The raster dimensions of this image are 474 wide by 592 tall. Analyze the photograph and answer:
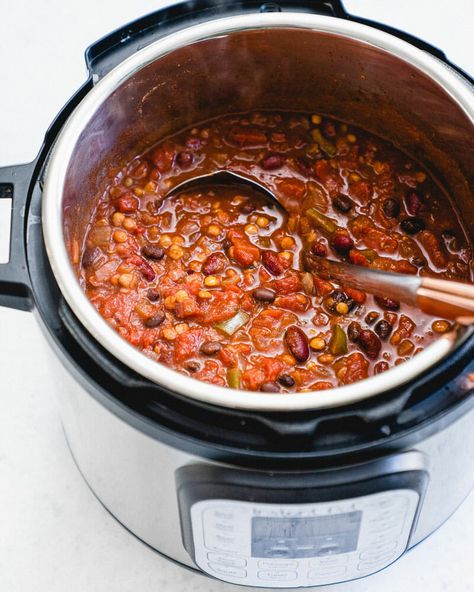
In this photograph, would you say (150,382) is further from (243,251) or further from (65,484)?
(65,484)

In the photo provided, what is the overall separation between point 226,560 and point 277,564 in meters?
0.14

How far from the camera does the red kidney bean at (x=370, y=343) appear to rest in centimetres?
239

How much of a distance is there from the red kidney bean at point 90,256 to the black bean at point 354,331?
808 mm

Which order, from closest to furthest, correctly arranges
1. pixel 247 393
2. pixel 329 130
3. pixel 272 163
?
pixel 247 393 → pixel 272 163 → pixel 329 130

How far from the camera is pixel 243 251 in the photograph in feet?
8.50

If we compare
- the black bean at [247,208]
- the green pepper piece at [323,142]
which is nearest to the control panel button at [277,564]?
the black bean at [247,208]

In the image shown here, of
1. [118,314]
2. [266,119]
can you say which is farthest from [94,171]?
[266,119]

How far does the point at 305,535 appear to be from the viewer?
204 centimetres

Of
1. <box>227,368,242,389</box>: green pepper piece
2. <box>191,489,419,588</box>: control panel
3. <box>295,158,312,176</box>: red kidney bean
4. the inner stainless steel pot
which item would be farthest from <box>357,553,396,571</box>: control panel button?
<box>295,158,312,176</box>: red kidney bean

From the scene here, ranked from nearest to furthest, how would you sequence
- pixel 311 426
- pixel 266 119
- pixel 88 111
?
pixel 311 426
pixel 88 111
pixel 266 119

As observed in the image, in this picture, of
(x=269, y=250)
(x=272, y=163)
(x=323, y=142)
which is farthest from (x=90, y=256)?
(x=323, y=142)

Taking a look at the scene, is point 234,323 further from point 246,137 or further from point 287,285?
point 246,137

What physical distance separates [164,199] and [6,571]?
1.30m

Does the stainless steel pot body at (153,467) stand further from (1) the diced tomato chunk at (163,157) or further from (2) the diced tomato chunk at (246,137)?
(2) the diced tomato chunk at (246,137)
